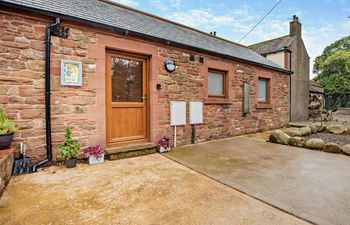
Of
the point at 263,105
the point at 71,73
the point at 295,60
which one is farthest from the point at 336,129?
the point at 71,73

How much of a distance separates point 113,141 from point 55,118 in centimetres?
126

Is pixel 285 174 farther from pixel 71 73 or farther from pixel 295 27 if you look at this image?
pixel 295 27

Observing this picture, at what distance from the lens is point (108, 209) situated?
192 centimetres

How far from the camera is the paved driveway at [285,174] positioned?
197 cm

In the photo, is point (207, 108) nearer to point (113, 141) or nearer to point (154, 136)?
point (154, 136)

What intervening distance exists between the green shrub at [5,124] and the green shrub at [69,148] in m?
0.75

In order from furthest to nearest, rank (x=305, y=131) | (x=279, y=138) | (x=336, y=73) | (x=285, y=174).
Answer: (x=336, y=73) → (x=305, y=131) → (x=279, y=138) → (x=285, y=174)

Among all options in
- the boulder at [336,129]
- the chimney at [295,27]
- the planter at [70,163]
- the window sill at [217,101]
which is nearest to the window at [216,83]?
the window sill at [217,101]

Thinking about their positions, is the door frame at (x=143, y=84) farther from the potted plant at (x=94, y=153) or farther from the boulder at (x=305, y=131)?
the boulder at (x=305, y=131)

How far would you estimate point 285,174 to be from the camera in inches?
117

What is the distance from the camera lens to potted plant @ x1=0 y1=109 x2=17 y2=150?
8.54ft

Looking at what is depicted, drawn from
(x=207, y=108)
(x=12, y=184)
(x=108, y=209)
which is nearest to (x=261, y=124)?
(x=207, y=108)

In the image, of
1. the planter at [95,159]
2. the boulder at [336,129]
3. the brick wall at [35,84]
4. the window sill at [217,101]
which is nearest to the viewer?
the brick wall at [35,84]

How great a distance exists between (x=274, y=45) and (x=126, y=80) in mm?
10609
